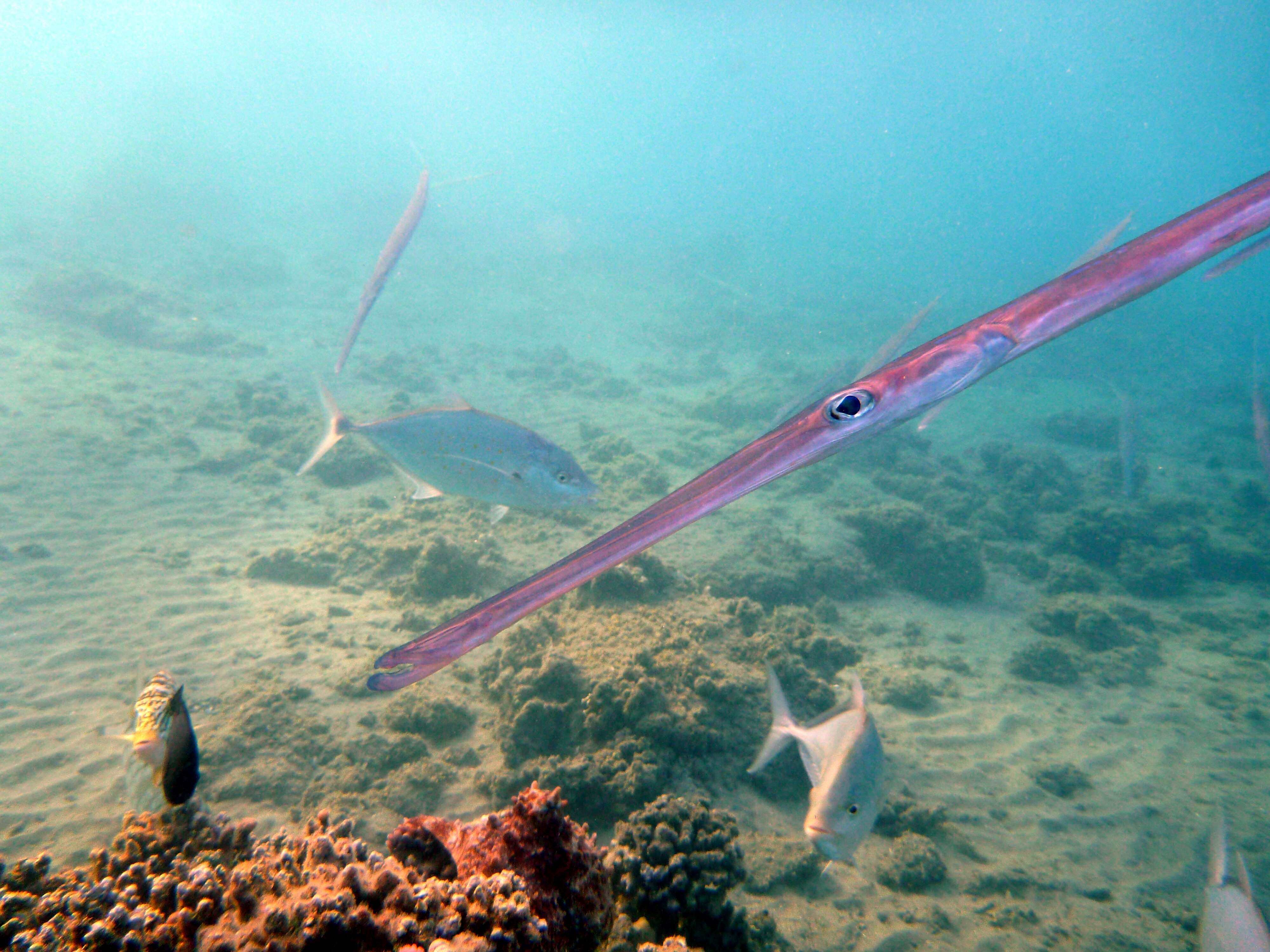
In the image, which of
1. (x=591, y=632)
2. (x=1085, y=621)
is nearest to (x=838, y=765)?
(x=591, y=632)

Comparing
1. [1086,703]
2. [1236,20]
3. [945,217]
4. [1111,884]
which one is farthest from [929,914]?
[945,217]

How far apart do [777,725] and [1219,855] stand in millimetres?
2289

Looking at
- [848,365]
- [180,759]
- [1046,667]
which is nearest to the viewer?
[180,759]

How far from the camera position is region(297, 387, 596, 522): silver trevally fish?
4.01 meters

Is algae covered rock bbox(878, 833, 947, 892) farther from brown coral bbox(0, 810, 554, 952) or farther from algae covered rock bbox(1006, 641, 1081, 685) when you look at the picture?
algae covered rock bbox(1006, 641, 1081, 685)

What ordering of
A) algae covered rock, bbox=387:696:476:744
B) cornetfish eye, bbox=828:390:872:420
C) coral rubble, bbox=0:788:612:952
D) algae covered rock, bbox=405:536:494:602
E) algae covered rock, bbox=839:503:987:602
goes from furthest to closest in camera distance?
algae covered rock, bbox=839:503:987:602 < algae covered rock, bbox=405:536:494:602 < algae covered rock, bbox=387:696:476:744 < coral rubble, bbox=0:788:612:952 < cornetfish eye, bbox=828:390:872:420

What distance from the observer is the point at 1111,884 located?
13.6ft

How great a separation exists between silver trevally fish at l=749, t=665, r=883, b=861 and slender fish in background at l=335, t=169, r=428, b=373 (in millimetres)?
4860

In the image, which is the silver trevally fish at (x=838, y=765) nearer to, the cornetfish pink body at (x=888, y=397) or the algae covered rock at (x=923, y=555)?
the cornetfish pink body at (x=888, y=397)

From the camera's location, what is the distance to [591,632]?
5000 millimetres

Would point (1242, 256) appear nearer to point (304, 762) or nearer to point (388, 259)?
point (304, 762)

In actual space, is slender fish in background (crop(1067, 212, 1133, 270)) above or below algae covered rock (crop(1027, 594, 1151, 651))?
above

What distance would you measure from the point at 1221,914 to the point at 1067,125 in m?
208

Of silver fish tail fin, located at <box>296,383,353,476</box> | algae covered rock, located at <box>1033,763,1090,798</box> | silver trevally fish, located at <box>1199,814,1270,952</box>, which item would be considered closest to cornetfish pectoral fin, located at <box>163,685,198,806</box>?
silver fish tail fin, located at <box>296,383,353,476</box>
